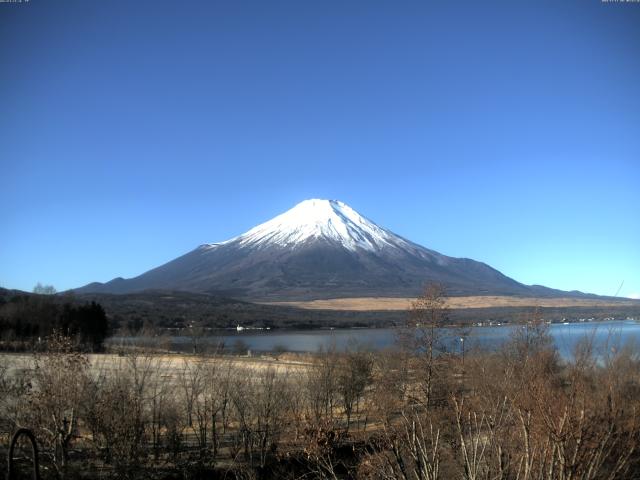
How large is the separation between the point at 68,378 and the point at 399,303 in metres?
163

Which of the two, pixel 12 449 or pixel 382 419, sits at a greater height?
pixel 12 449

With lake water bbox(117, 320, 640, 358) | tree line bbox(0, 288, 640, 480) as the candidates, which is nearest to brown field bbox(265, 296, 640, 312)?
lake water bbox(117, 320, 640, 358)

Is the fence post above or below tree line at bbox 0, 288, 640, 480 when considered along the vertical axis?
above

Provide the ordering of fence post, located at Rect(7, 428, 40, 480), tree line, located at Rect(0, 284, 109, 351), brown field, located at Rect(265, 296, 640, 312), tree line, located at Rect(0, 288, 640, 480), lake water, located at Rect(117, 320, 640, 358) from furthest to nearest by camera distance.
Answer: brown field, located at Rect(265, 296, 640, 312) → tree line, located at Rect(0, 284, 109, 351) → lake water, located at Rect(117, 320, 640, 358) → tree line, located at Rect(0, 288, 640, 480) → fence post, located at Rect(7, 428, 40, 480)

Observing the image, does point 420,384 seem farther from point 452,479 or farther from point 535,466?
point 535,466

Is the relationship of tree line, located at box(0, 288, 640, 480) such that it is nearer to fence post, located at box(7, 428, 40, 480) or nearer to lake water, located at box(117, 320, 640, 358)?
lake water, located at box(117, 320, 640, 358)

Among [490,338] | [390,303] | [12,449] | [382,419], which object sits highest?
[12,449]

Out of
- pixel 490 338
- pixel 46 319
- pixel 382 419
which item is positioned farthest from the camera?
pixel 46 319

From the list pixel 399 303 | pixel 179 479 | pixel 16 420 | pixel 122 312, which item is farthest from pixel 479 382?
pixel 399 303

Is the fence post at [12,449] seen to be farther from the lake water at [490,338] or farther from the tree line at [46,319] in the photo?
the tree line at [46,319]

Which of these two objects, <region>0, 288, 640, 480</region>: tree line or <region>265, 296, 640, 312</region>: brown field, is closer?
<region>0, 288, 640, 480</region>: tree line

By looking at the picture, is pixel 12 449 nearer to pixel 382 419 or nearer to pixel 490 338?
pixel 382 419

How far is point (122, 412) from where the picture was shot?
1252 cm

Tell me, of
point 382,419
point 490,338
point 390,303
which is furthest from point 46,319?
point 390,303
